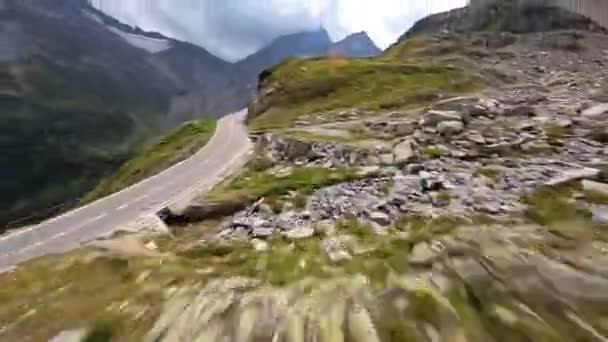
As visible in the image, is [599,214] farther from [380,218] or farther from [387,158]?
[387,158]

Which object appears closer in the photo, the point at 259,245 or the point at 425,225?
the point at 425,225

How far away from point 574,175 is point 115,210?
34.2 meters

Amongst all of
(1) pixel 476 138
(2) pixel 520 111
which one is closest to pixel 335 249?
(1) pixel 476 138

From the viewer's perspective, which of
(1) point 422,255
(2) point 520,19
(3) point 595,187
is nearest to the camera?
(1) point 422,255

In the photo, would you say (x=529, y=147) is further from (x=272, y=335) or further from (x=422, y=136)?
(x=272, y=335)

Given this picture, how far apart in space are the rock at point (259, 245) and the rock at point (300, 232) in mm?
1423

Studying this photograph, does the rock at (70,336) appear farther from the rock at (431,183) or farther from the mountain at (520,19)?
the mountain at (520,19)

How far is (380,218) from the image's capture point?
24.7 metres

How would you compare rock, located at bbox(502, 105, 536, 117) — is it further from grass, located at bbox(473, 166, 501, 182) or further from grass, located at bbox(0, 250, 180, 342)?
grass, located at bbox(0, 250, 180, 342)

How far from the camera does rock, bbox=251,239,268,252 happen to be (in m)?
22.7

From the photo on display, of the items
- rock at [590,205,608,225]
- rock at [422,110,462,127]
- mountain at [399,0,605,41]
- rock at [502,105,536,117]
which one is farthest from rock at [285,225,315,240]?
mountain at [399,0,605,41]

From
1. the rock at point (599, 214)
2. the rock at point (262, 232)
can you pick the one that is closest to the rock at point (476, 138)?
the rock at point (599, 214)

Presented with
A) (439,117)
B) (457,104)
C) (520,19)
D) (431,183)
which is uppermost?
(520,19)

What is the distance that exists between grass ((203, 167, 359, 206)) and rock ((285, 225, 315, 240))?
4.74 metres
